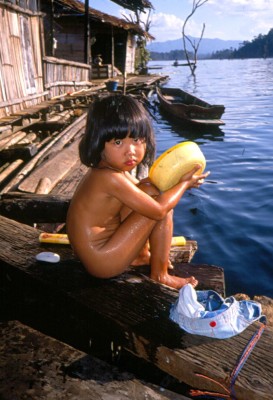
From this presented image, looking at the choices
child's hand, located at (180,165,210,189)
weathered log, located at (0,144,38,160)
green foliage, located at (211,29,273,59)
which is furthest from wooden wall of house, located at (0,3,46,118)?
green foliage, located at (211,29,273,59)

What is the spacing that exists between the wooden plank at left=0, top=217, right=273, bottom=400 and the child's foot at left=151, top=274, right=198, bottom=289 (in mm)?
86

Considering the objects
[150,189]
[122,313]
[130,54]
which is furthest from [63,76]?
[130,54]

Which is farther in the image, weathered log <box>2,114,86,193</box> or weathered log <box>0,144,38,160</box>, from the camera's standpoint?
weathered log <box>0,144,38,160</box>

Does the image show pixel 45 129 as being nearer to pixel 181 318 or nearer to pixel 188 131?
pixel 181 318

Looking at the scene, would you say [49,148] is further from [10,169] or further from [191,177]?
[191,177]

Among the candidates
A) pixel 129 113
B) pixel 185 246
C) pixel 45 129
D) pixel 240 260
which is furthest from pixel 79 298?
pixel 45 129

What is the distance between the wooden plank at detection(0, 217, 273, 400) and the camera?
1530 mm

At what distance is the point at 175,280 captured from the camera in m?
2.58

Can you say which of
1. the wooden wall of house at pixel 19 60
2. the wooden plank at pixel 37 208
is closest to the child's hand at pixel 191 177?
the wooden plank at pixel 37 208

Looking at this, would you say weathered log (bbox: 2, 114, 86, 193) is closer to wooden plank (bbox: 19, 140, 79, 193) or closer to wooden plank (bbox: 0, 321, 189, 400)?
wooden plank (bbox: 19, 140, 79, 193)

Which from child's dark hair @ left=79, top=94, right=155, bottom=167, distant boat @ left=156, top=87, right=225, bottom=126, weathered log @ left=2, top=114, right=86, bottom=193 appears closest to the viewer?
child's dark hair @ left=79, top=94, right=155, bottom=167

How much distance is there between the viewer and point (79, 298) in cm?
191

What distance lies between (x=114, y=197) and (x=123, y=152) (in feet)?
1.05

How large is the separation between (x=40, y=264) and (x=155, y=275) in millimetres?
823
